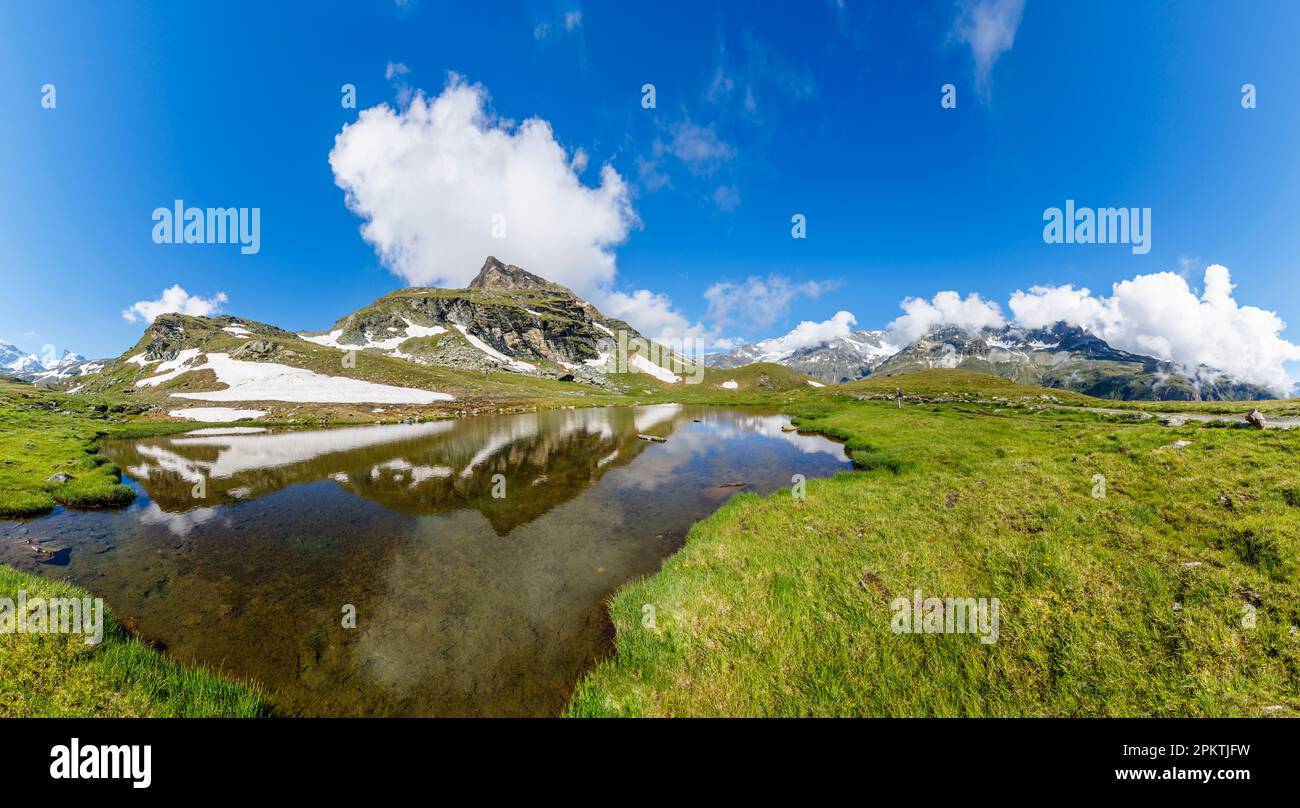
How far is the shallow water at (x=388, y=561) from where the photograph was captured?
353 inches

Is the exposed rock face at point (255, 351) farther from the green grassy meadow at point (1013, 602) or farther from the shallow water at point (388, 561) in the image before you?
the green grassy meadow at point (1013, 602)

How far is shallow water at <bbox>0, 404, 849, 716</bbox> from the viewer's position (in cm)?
896

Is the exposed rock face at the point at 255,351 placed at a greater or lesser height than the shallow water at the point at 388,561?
greater

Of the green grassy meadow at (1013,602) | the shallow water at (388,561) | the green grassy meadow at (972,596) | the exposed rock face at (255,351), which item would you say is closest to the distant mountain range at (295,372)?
the exposed rock face at (255,351)

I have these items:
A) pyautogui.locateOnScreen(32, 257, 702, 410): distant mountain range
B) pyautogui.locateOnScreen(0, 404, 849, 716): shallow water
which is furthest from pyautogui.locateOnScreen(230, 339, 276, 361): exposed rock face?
pyautogui.locateOnScreen(0, 404, 849, 716): shallow water

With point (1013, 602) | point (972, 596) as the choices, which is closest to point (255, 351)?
point (972, 596)

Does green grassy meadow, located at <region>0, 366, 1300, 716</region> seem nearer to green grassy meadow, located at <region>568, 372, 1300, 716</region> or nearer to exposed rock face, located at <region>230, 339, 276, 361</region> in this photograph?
green grassy meadow, located at <region>568, 372, 1300, 716</region>

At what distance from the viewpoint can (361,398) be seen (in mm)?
73562

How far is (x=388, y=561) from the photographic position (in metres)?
14.4

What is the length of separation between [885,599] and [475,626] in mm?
10479

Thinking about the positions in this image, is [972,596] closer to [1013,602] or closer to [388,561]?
[1013,602]
